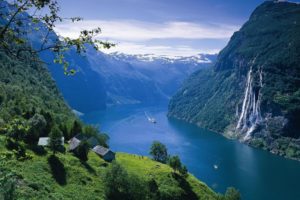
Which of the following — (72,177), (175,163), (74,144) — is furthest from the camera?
(175,163)

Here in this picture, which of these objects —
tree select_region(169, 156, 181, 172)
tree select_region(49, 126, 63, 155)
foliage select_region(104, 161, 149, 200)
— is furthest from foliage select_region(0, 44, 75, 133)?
tree select_region(169, 156, 181, 172)

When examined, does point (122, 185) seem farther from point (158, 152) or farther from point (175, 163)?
point (158, 152)

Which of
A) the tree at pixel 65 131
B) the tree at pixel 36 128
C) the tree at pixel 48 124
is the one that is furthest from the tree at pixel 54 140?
the tree at pixel 65 131

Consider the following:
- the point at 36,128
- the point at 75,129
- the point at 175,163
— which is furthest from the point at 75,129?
the point at 175,163

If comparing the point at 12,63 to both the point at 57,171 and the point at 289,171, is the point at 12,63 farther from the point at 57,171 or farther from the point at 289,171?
the point at 289,171

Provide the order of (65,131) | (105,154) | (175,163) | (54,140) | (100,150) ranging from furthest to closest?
(65,131) < (100,150) < (175,163) < (105,154) < (54,140)

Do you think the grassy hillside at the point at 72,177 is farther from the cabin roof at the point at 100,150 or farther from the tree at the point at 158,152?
the tree at the point at 158,152

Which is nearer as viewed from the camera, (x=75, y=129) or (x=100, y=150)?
(x=100, y=150)

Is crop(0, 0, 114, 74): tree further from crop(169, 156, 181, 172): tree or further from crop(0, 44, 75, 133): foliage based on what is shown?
crop(169, 156, 181, 172): tree
